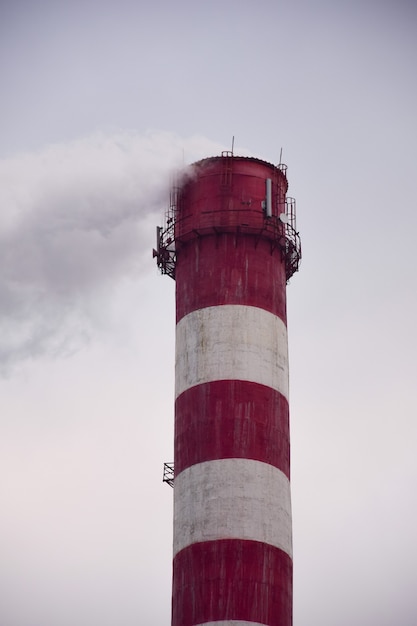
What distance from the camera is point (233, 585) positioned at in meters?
53.5

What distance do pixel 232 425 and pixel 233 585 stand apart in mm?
5469

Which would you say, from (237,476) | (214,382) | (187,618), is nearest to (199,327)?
(214,382)

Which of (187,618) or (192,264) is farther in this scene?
(192,264)

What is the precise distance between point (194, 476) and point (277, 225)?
32.0 ft

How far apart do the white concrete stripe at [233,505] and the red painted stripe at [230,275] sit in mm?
5915

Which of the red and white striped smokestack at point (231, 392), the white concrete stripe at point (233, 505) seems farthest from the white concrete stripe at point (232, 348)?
the white concrete stripe at point (233, 505)

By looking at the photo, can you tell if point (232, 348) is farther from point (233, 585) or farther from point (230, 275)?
point (233, 585)

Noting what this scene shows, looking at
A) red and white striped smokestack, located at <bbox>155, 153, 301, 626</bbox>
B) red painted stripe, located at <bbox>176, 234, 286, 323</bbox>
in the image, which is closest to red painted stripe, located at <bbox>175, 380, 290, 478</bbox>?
red and white striped smokestack, located at <bbox>155, 153, 301, 626</bbox>

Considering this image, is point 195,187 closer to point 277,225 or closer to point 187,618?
point 277,225

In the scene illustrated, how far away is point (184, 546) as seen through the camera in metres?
54.8

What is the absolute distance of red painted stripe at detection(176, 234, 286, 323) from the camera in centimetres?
5709

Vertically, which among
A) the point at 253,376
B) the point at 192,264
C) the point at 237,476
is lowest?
the point at 237,476

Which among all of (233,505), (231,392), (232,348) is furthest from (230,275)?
(233,505)

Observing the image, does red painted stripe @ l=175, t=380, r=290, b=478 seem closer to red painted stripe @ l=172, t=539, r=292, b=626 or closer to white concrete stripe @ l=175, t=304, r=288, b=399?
white concrete stripe @ l=175, t=304, r=288, b=399
